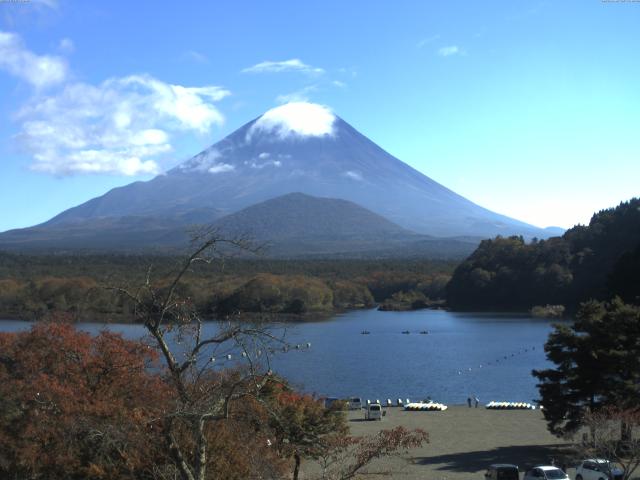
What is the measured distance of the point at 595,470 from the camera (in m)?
10.3

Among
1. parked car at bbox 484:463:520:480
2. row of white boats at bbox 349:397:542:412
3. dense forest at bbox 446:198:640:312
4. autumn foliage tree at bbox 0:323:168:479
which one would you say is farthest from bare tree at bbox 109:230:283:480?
dense forest at bbox 446:198:640:312

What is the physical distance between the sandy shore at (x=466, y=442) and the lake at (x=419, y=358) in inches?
124

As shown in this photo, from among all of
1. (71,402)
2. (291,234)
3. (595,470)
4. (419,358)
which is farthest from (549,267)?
(291,234)

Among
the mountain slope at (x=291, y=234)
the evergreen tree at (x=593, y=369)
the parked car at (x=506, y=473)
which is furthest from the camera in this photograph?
the mountain slope at (x=291, y=234)

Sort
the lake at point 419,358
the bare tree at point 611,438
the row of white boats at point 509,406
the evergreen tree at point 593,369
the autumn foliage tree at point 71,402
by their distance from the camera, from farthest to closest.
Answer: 1. the lake at point 419,358
2. the row of white boats at point 509,406
3. the evergreen tree at point 593,369
4. the bare tree at point 611,438
5. the autumn foliage tree at point 71,402

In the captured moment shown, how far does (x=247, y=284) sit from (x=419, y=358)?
77.0 feet

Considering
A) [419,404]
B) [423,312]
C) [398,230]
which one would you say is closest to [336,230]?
[398,230]

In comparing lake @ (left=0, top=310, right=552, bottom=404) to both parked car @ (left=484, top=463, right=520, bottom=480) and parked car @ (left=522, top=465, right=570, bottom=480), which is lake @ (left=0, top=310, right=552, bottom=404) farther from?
parked car @ (left=522, top=465, right=570, bottom=480)

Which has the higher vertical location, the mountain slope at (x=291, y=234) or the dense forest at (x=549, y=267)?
the mountain slope at (x=291, y=234)

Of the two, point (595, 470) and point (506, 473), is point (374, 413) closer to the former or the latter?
point (506, 473)

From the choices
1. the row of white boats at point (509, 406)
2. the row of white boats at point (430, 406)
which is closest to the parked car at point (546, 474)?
the row of white boats at point (430, 406)

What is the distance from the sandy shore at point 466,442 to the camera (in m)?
12.3

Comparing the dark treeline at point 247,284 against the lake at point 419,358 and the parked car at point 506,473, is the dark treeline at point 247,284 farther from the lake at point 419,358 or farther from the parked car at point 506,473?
the parked car at point 506,473

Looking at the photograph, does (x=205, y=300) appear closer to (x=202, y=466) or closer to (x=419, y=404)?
(x=419, y=404)
